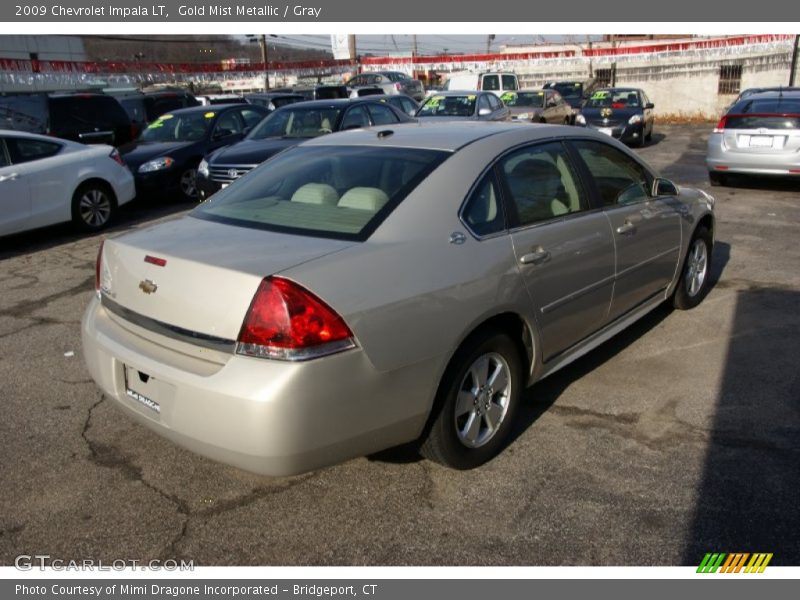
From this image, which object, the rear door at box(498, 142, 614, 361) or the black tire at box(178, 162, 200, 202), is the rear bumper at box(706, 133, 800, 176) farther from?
the black tire at box(178, 162, 200, 202)

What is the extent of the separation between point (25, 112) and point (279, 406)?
12.1m

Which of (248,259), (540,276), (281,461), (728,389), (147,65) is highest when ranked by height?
(147,65)

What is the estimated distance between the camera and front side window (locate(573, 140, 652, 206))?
432 cm

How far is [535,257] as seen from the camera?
3559 millimetres

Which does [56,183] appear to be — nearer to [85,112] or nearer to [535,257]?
[85,112]

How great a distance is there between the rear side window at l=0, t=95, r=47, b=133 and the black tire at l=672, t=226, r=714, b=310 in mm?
11112

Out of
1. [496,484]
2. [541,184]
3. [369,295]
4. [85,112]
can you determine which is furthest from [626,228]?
[85,112]

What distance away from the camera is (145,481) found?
11.2ft

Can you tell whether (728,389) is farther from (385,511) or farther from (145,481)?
(145,481)

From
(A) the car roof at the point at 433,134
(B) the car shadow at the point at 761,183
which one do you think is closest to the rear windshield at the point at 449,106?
(B) the car shadow at the point at 761,183

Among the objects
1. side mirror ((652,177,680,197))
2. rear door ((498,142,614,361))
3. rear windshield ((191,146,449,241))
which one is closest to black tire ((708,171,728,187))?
side mirror ((652,177,680,197))

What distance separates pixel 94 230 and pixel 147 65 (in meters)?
26.0

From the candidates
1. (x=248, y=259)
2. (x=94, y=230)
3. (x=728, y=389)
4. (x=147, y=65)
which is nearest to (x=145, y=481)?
(x=248, y=259)

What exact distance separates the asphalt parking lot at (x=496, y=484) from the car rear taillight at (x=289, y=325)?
2.86 feet
